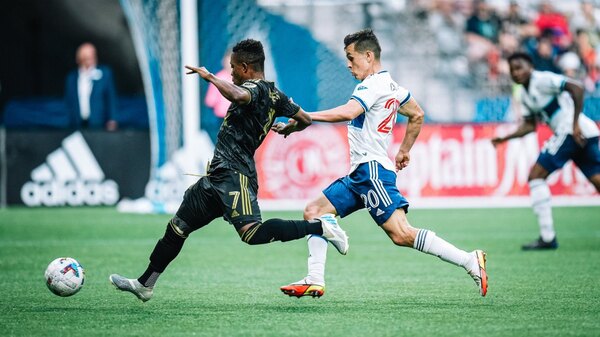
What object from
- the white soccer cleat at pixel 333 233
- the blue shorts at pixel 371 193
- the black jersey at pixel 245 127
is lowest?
the white soccer cleat at pixel 333 233

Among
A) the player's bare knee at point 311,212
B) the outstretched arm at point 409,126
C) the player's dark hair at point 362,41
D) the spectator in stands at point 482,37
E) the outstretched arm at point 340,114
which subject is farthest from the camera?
the spectator in stands at point 482,37

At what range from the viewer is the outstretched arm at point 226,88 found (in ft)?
20.9

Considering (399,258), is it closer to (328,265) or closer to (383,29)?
(328,265)

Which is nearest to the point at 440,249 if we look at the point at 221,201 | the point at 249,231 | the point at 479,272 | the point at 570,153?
the point at 479,272

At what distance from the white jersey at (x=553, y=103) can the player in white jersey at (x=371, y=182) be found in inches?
142

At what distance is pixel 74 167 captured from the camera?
1686 cm

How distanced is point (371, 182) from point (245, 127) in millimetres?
969

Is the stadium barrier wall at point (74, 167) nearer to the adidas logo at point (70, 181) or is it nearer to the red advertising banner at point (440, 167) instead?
the adidas logo at point (70, 181)

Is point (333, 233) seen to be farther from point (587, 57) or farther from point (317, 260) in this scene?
point (587, 57)

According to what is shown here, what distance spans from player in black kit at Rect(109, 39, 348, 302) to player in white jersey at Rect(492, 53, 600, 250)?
4.40 meters

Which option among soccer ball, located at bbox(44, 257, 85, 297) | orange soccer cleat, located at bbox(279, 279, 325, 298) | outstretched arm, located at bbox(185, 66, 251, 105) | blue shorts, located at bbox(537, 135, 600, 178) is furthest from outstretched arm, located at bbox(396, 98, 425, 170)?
blue shorts, located at bbox(537, 135, 600, 178)

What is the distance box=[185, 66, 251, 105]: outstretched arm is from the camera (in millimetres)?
6355

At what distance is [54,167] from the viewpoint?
16828 mm

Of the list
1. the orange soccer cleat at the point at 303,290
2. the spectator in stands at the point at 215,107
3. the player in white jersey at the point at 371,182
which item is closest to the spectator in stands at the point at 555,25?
the spectator in stands at the point at 215,107
